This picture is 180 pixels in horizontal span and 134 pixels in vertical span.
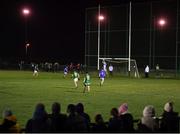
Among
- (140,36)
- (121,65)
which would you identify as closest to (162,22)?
(140,36)

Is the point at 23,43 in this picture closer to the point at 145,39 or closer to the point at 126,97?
the point at 145,39

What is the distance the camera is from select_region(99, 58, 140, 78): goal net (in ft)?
202

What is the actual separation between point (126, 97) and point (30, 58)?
66.5 m

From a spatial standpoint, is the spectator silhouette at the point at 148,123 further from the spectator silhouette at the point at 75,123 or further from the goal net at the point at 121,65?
the goal net at the point at 121,65

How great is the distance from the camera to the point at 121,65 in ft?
211

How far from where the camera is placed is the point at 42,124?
1086cm

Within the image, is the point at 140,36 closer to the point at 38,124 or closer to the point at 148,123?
the point at 148,123

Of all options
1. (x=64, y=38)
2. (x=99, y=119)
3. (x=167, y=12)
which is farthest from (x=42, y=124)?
(x=64, y=38)

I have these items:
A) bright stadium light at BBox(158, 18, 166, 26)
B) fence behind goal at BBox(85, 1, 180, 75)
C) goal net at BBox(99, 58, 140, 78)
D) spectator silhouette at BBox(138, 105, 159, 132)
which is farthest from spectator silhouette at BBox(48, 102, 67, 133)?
bright stadium light at BBox(158, 18, 166, 26)

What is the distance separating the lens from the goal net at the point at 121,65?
61.5 meters

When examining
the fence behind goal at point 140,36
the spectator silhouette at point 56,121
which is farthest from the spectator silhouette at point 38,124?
the fence behind goal at point 140,36

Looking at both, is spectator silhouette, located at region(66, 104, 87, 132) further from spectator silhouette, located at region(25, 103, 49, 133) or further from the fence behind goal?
the fence behind goal

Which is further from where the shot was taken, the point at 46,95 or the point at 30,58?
the point at 30,58

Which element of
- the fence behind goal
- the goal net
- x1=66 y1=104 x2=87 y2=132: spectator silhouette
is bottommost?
x1=66 y1=104 x2=87 y2=132: spectator silhouette
